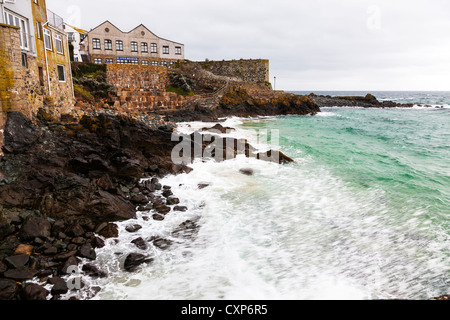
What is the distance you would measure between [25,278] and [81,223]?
248 centimetres

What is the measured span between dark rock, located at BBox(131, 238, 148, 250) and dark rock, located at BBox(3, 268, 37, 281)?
266 centimetres

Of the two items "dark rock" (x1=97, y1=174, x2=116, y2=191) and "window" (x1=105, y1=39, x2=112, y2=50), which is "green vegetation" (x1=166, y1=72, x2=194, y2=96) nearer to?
"window" (x1=105, y1=39, x2=112, y2=50)

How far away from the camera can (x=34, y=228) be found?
326 inches

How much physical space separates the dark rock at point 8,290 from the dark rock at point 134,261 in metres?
2.50

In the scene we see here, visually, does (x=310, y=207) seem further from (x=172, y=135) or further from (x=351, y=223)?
(x=172, y=135)

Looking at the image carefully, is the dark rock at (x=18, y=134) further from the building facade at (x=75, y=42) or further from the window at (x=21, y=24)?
the building facade at (x=75, y=42)

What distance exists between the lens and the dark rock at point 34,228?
26.6 ft

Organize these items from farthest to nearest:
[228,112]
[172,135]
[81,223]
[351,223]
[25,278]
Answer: [228,112]
[172,135]
[351,223]
[81,223]
[25,278]

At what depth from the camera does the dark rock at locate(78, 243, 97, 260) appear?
304 inches

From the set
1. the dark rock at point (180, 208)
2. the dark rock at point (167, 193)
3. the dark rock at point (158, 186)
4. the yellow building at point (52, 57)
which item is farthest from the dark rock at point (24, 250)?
the yellow building at point (52, 57)

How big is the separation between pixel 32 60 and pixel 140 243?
12837mm

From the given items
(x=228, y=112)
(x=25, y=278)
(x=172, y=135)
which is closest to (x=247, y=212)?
(x=25, y=278)

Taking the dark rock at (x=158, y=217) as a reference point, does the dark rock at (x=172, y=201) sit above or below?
above

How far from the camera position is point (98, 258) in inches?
307
